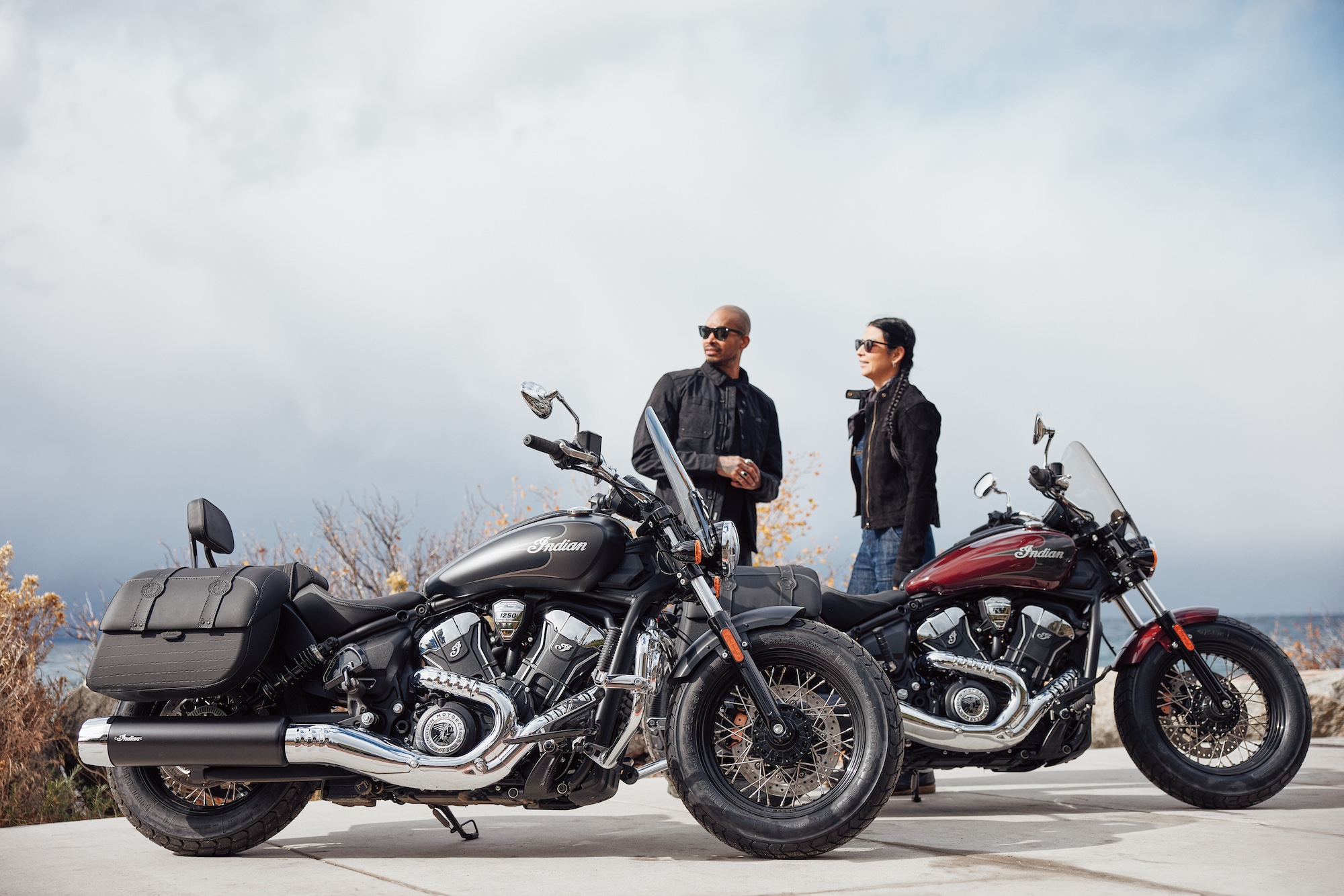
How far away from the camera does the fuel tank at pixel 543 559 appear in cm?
376

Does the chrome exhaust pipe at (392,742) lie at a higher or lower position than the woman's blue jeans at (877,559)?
lower

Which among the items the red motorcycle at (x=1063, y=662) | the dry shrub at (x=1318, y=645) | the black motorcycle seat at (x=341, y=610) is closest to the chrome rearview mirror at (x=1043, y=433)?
the red motorcycle at (x=1063, y=662)

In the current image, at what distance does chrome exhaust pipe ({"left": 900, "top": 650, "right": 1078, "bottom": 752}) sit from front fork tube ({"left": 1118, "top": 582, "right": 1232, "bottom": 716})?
0.55m

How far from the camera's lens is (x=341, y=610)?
3.95 m

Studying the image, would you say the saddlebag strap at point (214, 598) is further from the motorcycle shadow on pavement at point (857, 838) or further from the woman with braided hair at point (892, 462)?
the woman with braided hair at point (892, 462)

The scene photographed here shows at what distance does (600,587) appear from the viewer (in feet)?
12.5

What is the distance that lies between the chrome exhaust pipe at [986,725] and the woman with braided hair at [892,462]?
2.14ft

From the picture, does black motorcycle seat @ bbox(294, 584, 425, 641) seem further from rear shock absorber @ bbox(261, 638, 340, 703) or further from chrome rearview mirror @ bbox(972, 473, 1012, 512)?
chrome rearview mirror @ bbox(972, 473, 1012, 512)

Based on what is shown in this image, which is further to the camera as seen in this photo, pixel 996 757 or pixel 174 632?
pixel 996 757

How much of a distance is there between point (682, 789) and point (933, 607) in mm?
1473

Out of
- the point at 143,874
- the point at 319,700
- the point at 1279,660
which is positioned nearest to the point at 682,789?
the point at 319,700

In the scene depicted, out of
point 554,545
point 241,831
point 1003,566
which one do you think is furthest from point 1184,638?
point 241,831

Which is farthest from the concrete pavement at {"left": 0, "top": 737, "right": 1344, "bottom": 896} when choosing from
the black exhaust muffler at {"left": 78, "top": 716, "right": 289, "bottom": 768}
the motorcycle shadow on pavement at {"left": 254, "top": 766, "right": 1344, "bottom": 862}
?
the black exhaust muffler at {"left": 78, "top": 716, "right": 289, "bottom": 768}

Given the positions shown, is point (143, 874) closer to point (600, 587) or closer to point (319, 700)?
point (319, 700)
